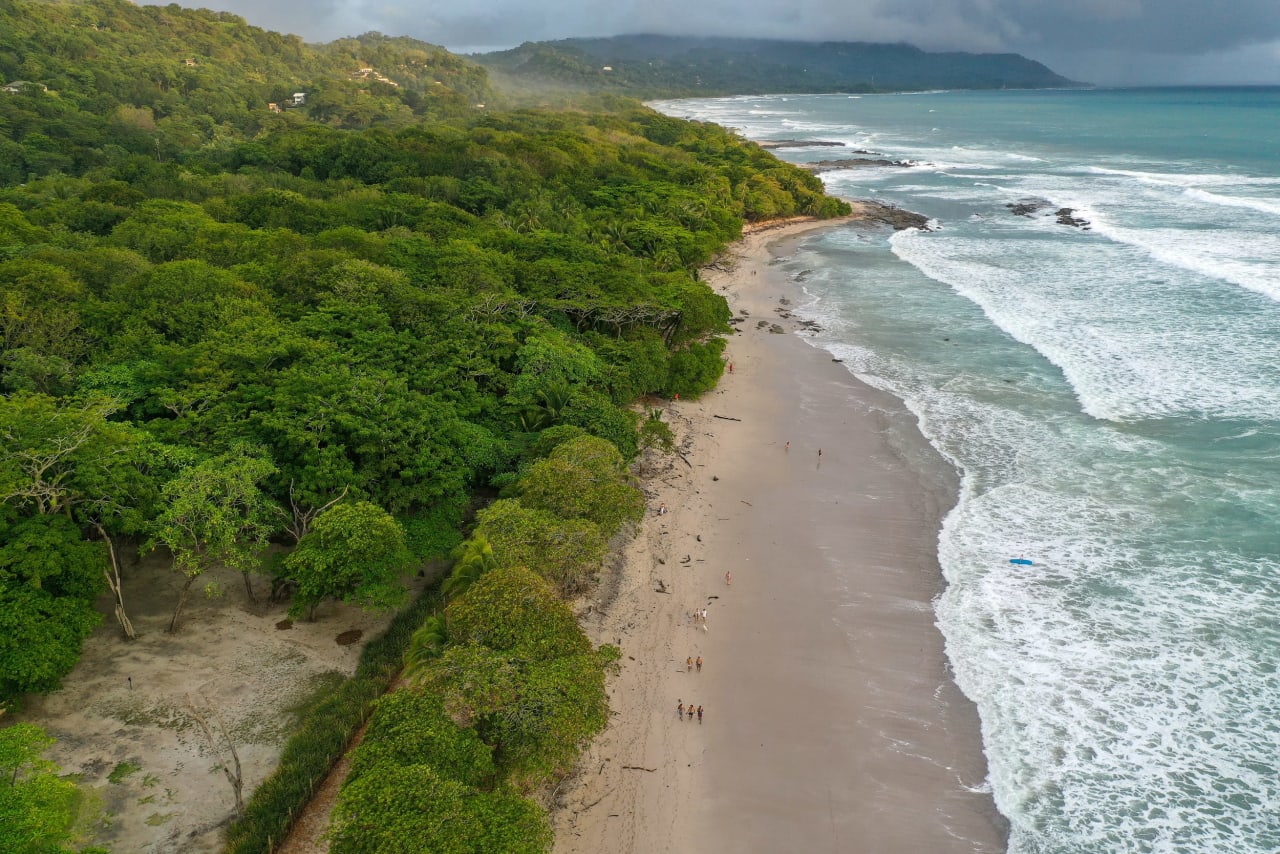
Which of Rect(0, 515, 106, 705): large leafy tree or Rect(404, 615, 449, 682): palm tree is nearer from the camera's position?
Rect(0, 515, 106, 705): large leafy tree

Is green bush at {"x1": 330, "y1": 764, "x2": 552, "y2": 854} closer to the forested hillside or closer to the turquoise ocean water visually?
the turquoise ocean water

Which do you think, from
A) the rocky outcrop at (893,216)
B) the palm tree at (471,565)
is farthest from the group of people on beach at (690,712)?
the rocky outcrop at (893,216)

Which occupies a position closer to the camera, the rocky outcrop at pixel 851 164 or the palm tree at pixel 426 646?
the palm tree at pixel 426 646

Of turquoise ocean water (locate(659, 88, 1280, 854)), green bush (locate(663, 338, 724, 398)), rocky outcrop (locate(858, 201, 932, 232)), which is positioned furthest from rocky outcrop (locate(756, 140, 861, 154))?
green bush (locate(663, 338, 724, 398))

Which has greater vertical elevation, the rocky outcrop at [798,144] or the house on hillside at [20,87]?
the rocky outcrop at [798,144]

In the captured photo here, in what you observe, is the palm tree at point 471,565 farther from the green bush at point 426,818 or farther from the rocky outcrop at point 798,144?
the rocky outcrop at point 798,144

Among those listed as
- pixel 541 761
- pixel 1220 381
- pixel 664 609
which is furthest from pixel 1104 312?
pixel 541 761

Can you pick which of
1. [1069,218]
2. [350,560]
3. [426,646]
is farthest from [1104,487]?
[1069,218]
